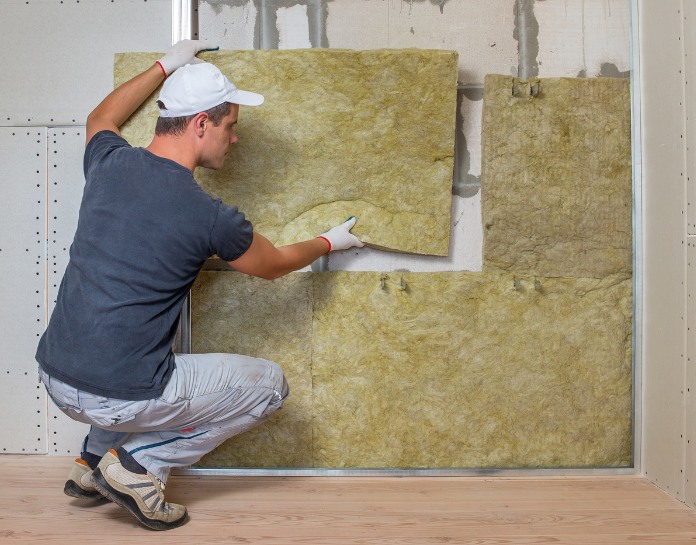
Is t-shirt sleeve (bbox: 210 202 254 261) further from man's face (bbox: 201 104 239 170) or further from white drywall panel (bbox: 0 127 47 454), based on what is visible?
white drywall panel (bbox: 0 127 47 454)

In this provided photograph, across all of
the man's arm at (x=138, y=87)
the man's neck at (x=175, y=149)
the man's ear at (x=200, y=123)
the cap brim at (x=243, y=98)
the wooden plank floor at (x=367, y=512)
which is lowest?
the wooden plank floor at (x=367, y=512)

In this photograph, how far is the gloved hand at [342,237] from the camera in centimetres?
218

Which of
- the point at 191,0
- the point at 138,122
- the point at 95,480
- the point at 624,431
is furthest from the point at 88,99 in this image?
the point at 624,431

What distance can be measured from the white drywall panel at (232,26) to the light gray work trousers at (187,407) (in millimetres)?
1099

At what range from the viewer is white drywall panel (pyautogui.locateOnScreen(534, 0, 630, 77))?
232cm

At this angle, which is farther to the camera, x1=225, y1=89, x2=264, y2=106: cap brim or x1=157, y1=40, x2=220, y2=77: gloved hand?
x1=157, y1=40, x2=220, y2=77: gloved hand

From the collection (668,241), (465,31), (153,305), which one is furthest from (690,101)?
(153,305)

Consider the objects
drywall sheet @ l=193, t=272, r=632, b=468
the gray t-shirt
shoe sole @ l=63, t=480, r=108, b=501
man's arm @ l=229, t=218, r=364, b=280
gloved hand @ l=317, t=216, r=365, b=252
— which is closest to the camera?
the gray t-shirt

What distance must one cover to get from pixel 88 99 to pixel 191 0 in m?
0.50

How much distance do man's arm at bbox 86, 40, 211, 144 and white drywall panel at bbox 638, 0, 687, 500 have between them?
153 cm

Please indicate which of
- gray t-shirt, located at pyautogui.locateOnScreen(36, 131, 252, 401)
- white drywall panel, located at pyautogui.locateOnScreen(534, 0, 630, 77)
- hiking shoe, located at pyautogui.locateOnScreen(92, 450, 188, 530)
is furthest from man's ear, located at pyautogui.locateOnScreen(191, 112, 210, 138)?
white drywall panel, located at pyautogui.locateOnScreen(534, 0, 630, 77)

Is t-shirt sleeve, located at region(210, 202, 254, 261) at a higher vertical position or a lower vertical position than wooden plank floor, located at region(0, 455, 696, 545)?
higher

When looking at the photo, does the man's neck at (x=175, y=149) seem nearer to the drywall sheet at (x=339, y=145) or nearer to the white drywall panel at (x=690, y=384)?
the drywall sheet at (x=339, y=145)

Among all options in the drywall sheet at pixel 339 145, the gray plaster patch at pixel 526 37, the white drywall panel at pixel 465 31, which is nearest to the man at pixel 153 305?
the drywall sheet at pixel 339 145
